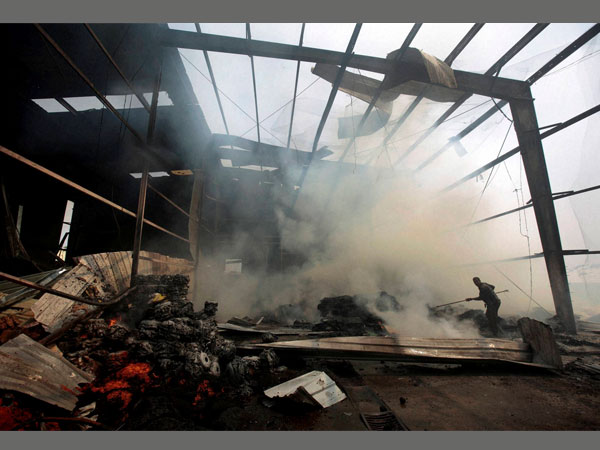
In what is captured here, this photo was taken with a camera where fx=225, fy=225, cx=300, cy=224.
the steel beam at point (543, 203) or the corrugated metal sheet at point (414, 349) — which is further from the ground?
the steel beam at point (543, 203)

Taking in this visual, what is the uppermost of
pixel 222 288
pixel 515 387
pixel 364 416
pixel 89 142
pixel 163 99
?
pixel 163 99

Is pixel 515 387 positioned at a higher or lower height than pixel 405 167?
lower

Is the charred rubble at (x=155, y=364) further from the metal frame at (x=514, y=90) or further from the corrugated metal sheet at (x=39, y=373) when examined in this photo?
the metal frame at (x=514, y=90)

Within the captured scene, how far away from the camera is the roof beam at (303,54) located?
4.62 m

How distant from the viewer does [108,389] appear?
7.07 ft

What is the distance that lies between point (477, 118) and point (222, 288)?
431 inches

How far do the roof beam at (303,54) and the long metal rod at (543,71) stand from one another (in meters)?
0.99

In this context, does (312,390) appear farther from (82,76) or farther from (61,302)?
(82,76)

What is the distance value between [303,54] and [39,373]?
628 centimetres

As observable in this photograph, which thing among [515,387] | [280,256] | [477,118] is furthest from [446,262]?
[515,387]

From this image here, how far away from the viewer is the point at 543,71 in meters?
5.48

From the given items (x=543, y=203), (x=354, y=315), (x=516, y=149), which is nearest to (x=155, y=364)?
(x=354, y=315)

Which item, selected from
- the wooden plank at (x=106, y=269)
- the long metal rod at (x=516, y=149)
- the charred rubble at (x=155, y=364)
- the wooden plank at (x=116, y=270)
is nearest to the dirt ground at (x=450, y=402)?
the charred rubble at (x=155, y=364)

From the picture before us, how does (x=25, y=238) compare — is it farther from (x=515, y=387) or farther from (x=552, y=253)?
(x=552, y=253)
